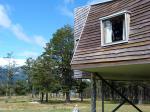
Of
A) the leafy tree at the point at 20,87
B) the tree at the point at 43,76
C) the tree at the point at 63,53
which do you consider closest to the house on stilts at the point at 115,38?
the tree at the point at 43,76

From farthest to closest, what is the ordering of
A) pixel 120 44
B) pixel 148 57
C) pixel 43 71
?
1. pixel 43 71
2. pixel 120 44
3. pixel 148 57

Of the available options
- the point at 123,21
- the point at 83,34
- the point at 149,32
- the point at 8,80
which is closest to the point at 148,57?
the point at 149,32

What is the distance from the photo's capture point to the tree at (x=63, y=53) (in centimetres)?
6962

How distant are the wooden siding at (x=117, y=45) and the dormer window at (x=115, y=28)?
7.5 inches

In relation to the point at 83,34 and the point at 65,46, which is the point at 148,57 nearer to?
the point at 83,34

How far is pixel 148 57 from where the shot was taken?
13.2 meters

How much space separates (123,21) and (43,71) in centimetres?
5291

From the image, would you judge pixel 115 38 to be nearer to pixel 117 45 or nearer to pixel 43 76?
pixel 117 45

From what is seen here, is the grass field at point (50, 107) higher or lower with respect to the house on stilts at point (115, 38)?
lower

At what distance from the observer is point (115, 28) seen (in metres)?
15.4

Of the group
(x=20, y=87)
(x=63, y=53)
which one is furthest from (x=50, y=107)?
(x=20, y=87)

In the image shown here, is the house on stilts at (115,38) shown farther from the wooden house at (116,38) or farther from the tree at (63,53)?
the tree at (63,53)

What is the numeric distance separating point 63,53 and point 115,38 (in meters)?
54.8

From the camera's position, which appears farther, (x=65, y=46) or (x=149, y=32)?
(x=65, y=46)
